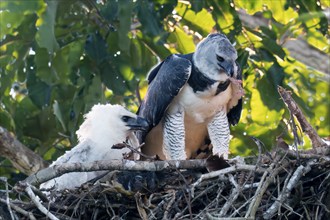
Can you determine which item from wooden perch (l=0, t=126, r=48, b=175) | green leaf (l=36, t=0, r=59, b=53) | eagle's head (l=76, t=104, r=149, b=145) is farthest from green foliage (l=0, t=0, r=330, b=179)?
eagle's head (l=76, t=104, r=149, b=145)

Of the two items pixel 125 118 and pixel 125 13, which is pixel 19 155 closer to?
pixel 125 118

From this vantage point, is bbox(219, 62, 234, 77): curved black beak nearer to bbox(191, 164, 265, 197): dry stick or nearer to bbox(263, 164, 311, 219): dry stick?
bbox(191, 164, 265, 197): dry stick

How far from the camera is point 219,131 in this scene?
7.28 meters

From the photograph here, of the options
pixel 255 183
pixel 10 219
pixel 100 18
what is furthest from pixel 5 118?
pixel 255 183

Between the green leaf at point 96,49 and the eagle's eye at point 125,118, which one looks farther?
the green leaf at point 96,49

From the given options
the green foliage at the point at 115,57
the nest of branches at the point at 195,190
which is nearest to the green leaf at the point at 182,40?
the green foliage at the point at 115,57

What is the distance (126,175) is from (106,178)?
0.43 ft

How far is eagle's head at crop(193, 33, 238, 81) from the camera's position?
22.8 feet

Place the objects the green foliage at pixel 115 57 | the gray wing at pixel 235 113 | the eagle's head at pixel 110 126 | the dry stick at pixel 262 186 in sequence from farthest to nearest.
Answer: the green foliage at pixel 115 57 → the gray wing at pixel 235 113 → the eagle's head at pixel 110 126 → the dry stick at pixel 262 186

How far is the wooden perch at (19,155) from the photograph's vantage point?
25.4 ft

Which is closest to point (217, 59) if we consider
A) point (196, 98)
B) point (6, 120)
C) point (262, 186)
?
point (196, 98)

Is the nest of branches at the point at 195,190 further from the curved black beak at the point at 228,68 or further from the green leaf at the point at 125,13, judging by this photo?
the green leaf at the point at 125,13

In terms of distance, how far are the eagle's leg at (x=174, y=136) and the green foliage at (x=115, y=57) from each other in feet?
3.07

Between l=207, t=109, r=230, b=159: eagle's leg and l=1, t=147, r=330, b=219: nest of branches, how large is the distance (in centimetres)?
101
